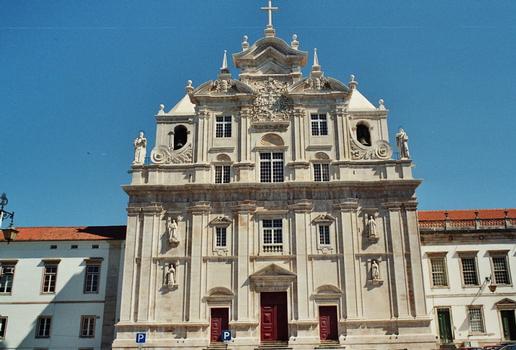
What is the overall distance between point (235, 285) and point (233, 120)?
11.0 m

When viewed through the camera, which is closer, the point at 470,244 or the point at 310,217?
the point at 310,217

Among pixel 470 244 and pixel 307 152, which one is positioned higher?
pixel 307 152

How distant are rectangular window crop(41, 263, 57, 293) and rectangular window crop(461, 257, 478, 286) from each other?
91.3 feet

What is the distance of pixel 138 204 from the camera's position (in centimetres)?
3294

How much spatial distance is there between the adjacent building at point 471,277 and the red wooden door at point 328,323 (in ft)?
24.7

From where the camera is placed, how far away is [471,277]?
3453cm

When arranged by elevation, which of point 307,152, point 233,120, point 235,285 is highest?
point 233,120


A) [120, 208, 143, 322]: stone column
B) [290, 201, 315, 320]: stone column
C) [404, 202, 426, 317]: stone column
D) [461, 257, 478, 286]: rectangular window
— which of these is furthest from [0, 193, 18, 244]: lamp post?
[461, 257, 478, 286]: rectangular window

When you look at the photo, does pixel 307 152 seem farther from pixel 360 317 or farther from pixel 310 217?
pixel 360 317

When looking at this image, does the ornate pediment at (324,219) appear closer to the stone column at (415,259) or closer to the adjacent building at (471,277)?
the stone column at (415,259)

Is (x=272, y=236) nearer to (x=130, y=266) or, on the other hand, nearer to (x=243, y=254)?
(x=243, y=254)

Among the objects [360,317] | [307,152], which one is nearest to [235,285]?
[360,317]

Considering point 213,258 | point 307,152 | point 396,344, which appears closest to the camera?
point 396,344

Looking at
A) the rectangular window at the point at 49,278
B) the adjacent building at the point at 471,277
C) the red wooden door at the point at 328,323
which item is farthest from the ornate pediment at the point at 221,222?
the adjacent building at the point at 471,277
